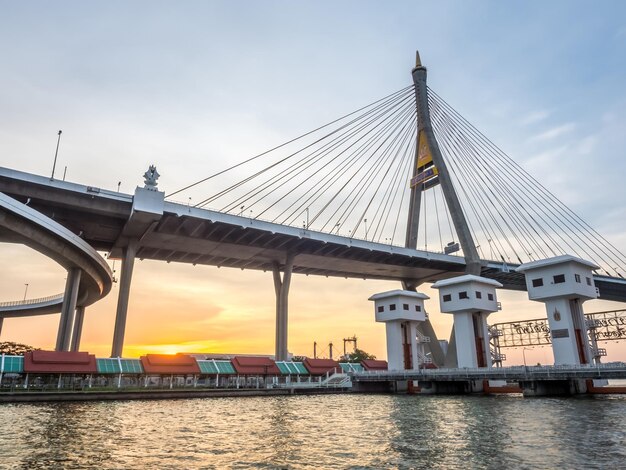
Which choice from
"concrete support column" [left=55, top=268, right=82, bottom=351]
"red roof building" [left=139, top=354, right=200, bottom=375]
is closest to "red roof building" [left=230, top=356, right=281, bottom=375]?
"red roof building" [left=139, top=354, right=200, bottom=375]

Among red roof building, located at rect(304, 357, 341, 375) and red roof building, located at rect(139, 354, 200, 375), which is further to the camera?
red roof building, located at rect(304, 357, 341, 375)

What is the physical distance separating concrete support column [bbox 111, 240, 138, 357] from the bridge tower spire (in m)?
37.9

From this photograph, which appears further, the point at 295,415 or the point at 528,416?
the point at 295,415

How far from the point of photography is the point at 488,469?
441 inches

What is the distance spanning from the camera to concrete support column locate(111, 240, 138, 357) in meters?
47.4

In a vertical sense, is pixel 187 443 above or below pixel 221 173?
below

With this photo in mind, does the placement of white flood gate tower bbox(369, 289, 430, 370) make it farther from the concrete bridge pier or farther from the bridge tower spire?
the concrete bridge pier

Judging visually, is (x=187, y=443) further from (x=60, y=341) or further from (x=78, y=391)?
(x=60, y=341)

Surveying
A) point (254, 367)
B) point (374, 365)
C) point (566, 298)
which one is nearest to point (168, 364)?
point (254, 367)

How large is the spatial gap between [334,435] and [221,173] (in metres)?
40.5

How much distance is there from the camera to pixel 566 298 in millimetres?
41594

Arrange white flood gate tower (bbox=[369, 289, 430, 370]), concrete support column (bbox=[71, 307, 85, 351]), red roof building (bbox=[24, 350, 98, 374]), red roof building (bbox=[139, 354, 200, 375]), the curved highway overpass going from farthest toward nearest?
concrete support column (bbox=[71, 307, 85, 351])
white flood gate tower (bbox=[369, 289, 430, 370])
red roof building (bbox=[139, 354, 200, 375])
red roof building (bbox=[24, 350, 98, 374])
the curved highway overpass

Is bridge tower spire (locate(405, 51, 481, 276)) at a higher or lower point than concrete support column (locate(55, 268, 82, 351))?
higher

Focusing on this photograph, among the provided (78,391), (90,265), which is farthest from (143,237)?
(78,391)
